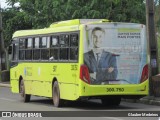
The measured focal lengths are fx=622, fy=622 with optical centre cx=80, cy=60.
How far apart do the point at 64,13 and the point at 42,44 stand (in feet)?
43.5

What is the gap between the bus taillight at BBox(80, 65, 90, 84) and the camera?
63.5 feet

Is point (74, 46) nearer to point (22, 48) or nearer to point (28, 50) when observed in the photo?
point (28, 50)

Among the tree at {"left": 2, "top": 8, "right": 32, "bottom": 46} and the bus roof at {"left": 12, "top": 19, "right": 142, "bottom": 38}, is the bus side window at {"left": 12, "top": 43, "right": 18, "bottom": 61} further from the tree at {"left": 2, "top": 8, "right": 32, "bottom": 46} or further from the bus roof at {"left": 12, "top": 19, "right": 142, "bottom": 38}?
the tree at {"left": 2, "top": 8, "right": 32, "bottom": 46}

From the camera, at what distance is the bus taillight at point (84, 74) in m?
19.3

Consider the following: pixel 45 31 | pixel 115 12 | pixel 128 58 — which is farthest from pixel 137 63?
pixel 115 12

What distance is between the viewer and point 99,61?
19656mm

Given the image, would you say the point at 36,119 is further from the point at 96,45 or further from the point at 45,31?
the point at 45,31

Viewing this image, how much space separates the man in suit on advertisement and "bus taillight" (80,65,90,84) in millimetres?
122

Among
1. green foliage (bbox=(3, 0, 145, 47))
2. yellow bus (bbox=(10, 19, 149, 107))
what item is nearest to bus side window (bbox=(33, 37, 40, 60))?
yellow bus (bbox=(10, 19, 149, 107))

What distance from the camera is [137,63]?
2005 centimetres

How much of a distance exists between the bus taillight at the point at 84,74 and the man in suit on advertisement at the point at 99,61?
122mm

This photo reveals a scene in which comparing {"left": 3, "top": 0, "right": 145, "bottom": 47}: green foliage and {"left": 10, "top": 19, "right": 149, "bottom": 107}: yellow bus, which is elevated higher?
{"left": 3, "top": 0, "right": 145, "bottom": 47}: green foliage

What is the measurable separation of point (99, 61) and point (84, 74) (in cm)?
68

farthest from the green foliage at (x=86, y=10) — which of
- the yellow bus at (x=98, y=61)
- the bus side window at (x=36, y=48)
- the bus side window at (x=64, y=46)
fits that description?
the yellow bus at (x=98, y=61)
